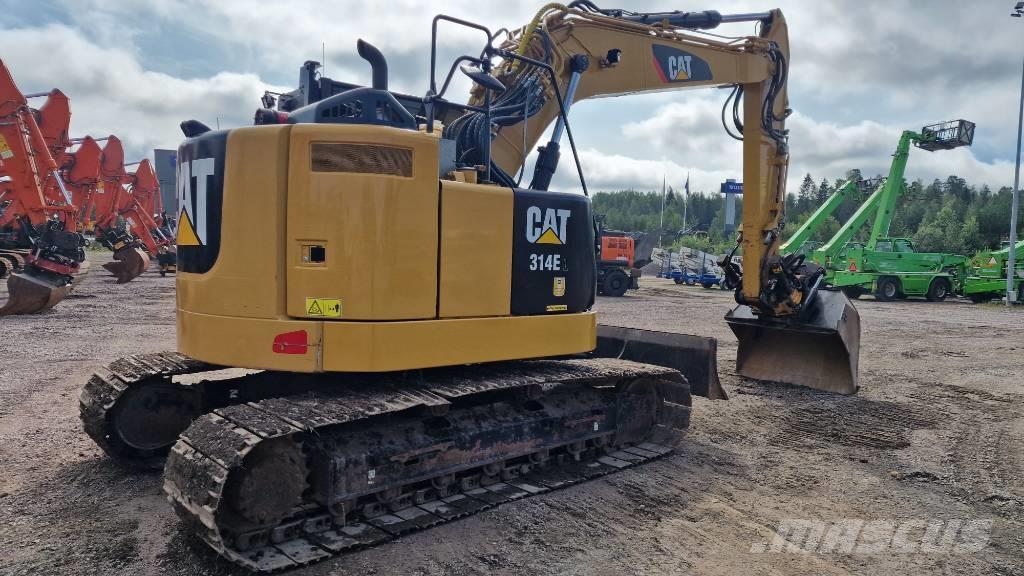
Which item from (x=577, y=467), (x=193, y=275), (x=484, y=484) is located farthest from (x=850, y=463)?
(x=193, y=275)

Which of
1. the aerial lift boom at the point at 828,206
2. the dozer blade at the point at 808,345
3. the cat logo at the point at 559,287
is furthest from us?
the aerial lift boom at the point at 828,206

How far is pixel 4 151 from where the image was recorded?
15.7 metres

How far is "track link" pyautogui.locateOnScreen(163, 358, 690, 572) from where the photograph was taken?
3.86 meters

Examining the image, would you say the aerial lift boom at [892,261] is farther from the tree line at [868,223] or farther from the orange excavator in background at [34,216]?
the orange excavator in background at [34,216]

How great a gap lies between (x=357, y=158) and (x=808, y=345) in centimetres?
711

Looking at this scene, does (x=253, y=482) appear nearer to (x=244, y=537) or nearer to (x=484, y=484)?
(x=244, y=537)

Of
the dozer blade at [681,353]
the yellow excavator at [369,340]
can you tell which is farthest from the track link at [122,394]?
the dozer blade at [681,353]

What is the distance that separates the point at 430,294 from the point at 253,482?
154 centimetres

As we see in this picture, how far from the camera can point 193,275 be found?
4.68m

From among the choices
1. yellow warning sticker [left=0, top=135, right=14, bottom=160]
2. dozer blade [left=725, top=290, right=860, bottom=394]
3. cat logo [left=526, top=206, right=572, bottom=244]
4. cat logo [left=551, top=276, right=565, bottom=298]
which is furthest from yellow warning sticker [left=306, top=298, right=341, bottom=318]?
yellow warning sticker [left=0, top=135, right=14, bottom=160]

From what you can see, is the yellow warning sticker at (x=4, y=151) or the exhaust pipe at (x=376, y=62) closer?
the exhaust pipe at (x=376, y=62)

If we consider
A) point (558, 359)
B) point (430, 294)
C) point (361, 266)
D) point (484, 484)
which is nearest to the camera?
point (361, 266)

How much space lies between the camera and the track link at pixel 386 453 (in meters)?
3.86
